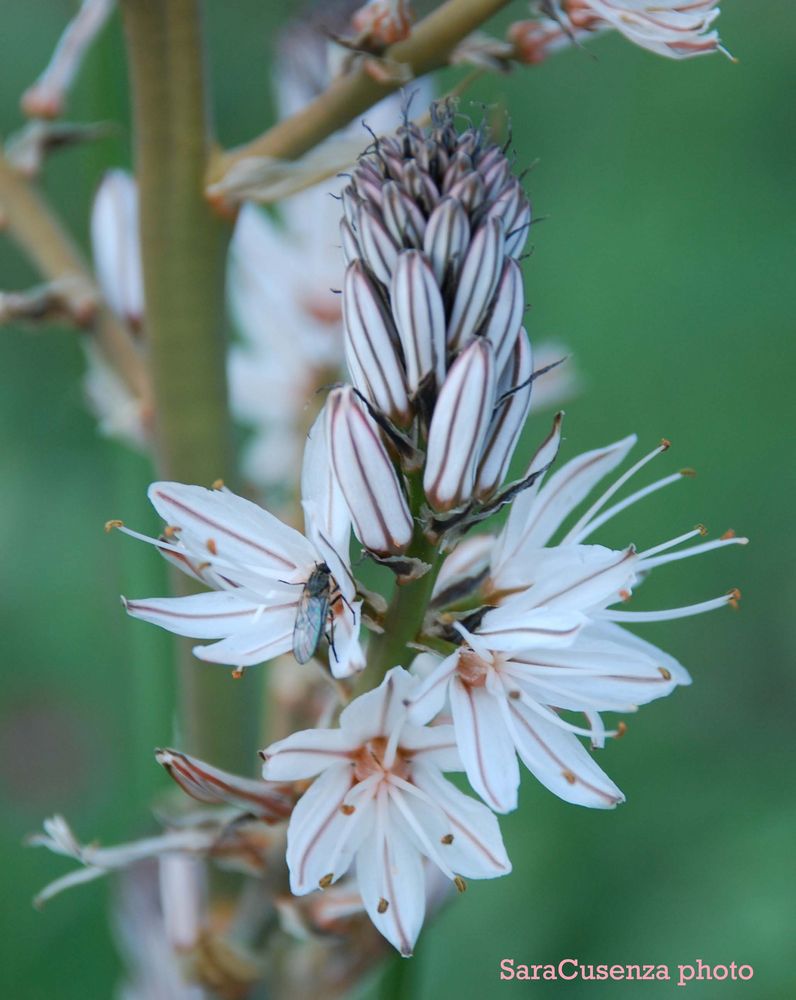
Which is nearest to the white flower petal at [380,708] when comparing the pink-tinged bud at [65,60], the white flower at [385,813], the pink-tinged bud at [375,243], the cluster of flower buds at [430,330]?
the white flower at [385,813]

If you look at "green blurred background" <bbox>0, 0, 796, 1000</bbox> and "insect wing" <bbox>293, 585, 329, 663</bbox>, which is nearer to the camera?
"insect wing" <bbox>293, 585, 329, 663</bbox>

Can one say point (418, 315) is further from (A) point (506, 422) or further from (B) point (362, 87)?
(B) point (362, 87)

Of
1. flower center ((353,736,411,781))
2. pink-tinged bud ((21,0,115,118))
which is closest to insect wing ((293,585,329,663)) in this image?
flower center ((353,736,411,781))

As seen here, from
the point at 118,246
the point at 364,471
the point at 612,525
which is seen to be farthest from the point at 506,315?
the point at 612,525

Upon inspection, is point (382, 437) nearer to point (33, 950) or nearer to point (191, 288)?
point (191, 288)

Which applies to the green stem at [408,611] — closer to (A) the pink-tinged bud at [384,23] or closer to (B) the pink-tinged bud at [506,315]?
(B) the pink-tinged bud at [506,315]

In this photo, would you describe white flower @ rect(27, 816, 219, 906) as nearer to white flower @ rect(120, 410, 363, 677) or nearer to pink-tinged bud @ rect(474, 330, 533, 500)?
white flower @ rect(120, 410, 363, 677)

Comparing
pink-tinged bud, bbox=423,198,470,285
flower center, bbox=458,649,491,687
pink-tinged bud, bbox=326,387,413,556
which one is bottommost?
flower center, bbox=458,649,491,687
